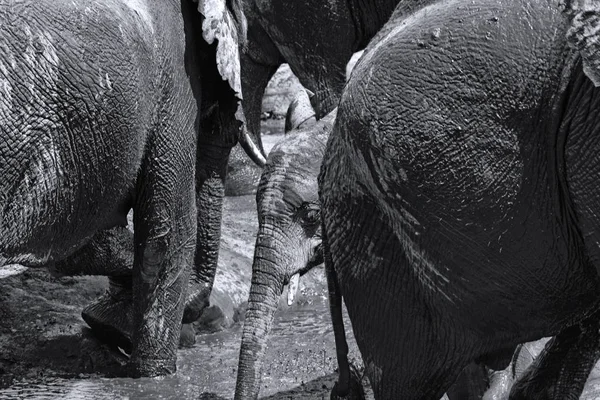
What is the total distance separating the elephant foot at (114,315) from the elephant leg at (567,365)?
2263mm

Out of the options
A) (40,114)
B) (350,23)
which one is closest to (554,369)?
(40,114)

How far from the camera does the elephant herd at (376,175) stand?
2672 mm

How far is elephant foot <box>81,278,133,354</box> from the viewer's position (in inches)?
208

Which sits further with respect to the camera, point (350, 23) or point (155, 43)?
point (350, 23)

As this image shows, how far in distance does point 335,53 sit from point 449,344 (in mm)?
2967

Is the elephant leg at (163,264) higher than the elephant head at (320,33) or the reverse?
the reverse

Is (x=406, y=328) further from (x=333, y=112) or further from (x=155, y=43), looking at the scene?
(x=333, y=112)

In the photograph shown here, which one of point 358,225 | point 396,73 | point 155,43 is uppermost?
point 155,43

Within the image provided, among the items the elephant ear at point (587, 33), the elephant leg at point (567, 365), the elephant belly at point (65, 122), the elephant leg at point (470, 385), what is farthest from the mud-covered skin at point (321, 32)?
the elephant ear at point (587, 33)

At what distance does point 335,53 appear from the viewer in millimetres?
5785

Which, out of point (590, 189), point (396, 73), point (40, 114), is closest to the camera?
point (590, 189)

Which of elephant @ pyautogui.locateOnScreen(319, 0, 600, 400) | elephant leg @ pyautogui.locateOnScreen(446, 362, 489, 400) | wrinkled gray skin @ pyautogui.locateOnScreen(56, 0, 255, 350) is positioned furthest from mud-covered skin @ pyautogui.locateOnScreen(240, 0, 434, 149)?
elephant @ pyautogui.locateOnScreen(319, 0, 600, 400)

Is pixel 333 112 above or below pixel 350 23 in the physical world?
below

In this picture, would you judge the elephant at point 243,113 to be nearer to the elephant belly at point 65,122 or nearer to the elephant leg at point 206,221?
the elephant leg at point 206,221
